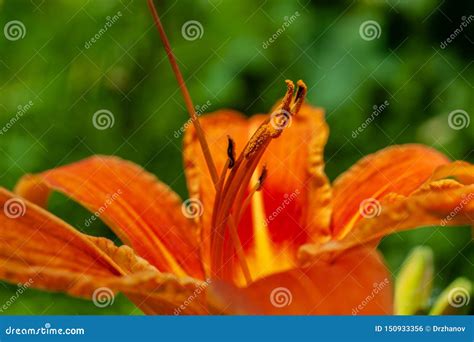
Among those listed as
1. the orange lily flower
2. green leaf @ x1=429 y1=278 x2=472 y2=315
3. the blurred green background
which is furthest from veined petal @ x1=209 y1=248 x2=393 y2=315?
the blurred green background

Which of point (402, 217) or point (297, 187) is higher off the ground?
point (402, 217)

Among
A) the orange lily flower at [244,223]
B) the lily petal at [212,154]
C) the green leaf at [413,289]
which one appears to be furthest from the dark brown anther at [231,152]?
the green leaf at [413,289]

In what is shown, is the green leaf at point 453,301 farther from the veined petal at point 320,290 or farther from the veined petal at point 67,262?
the veined petal at point 67,262

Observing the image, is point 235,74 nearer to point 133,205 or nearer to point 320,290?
point 133,205

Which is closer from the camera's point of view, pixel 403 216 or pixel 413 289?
pixel 403 216

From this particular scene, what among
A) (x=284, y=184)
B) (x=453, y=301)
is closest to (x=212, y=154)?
(x=284, y=184)

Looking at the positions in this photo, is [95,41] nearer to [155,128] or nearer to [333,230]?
[155,128]
